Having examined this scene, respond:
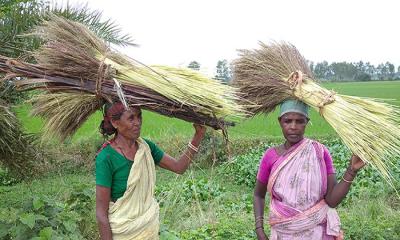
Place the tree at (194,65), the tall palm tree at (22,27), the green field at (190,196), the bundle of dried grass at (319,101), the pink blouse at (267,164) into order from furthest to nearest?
the tall palm tree at (22,27)
the green field at (190,196)
the pink blouse at (267,164)
the tree at (194,65)
the bundle of dried grass at (319,101)

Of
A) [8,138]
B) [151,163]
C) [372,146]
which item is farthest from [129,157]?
[8,138]

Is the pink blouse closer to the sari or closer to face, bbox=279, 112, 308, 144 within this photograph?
face, bbox=279, 112, 308, 144

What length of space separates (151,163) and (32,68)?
716mm

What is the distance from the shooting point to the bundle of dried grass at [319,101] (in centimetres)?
234

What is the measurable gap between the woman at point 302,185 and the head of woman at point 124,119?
798 millimetres

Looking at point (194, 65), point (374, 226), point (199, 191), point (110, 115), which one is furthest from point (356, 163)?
point (199, 191)

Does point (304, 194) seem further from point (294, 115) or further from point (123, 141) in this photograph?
point (123, 141)

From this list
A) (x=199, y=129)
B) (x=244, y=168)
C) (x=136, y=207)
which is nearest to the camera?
(x=136, y=207)

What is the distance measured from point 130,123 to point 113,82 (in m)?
0.21

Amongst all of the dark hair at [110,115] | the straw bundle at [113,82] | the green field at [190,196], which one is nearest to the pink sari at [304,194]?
the green field at [190,196]

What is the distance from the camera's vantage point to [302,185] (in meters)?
2.53

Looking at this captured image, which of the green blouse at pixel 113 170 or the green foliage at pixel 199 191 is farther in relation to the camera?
the green foliage at pixel 199 191

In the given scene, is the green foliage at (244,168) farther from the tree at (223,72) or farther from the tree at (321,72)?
the tree at (223,72)

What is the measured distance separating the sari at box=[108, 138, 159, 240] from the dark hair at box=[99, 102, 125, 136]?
0.55 ft
